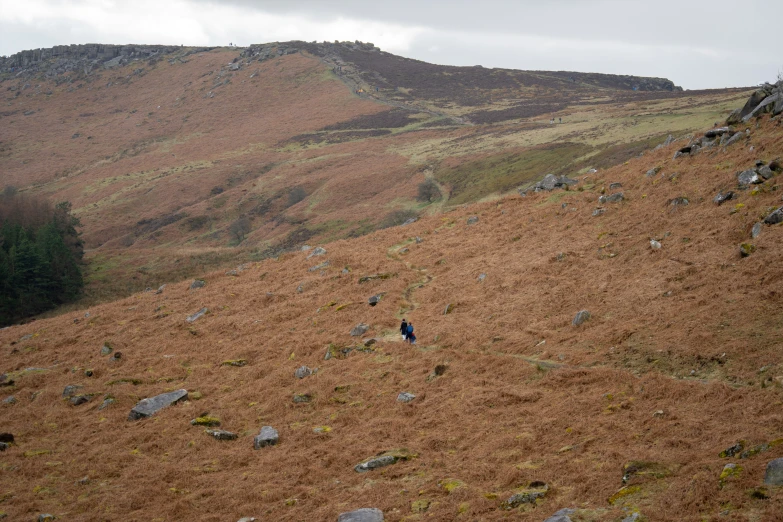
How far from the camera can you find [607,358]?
1614cm

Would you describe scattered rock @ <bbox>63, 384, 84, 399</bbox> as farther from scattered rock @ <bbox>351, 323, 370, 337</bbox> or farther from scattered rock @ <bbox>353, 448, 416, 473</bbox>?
scattered rock @ <bbox>353, 448, 416, 473</bbox>

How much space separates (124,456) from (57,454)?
2.51 m

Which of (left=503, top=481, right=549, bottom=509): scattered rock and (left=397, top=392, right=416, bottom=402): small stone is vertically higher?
(left=503, top=481, right=549, bottom=509): scattered rock

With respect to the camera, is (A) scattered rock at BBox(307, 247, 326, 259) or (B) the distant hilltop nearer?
(A) scattered rock at BBox(307, 247, 326, 259)

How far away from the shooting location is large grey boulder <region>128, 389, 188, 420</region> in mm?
19406

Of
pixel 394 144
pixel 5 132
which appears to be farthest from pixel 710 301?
pixel 5 132

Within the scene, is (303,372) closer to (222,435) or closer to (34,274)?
(222,435)

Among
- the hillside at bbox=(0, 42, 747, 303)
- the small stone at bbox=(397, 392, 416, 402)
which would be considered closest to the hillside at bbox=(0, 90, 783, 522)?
the small stone at bbox=(397, 392, 416, 402)

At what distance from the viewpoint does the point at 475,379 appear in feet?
56.5

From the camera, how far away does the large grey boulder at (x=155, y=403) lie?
19.4m

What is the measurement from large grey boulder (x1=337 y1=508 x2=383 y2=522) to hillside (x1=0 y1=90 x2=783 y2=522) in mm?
433

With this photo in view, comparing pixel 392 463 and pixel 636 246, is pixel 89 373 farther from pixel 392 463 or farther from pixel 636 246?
pixel 636 246

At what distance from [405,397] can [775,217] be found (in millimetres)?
12888

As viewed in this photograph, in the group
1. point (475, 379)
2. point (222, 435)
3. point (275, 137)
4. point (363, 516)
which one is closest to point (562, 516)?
point (363, 516)
